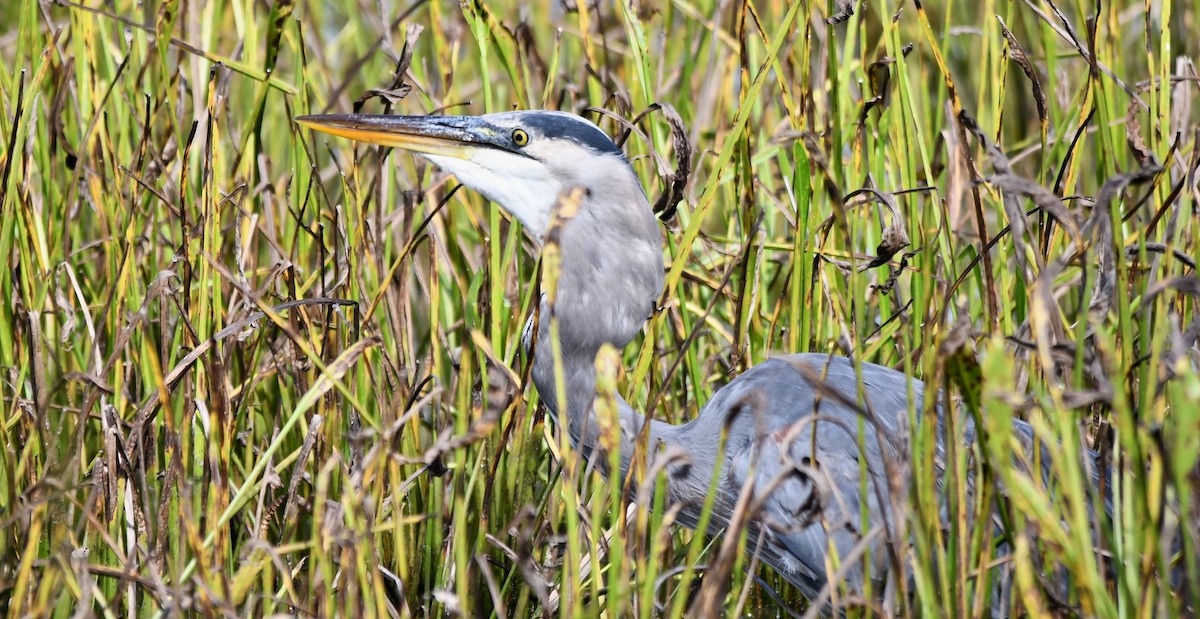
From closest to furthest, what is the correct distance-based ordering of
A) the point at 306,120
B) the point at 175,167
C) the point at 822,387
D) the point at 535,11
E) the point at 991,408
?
the point at 991,408 → the point at 822,387 → the point at 306,120 → the point at 175,167 → the point at 535,11

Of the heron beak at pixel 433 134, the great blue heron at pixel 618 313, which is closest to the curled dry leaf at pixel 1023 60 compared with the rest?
the great blue heron at pixel 618 313

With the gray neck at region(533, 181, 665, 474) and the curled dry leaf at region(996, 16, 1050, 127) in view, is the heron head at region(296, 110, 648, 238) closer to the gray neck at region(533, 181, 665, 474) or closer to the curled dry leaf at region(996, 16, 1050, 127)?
the gray neck at region(533, 181, 665, 474)

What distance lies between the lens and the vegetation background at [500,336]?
136 centimetres

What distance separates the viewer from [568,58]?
398 cm

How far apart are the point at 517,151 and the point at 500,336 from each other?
0.99 feet

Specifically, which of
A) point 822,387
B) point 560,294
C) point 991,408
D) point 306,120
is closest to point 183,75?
point 306,120

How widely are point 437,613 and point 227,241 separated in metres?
0.88

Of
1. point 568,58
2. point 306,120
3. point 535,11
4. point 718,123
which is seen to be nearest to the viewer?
point 306,120

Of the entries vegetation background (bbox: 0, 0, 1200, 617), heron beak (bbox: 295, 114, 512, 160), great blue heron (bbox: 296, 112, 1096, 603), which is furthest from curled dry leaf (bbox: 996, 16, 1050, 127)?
heron beak (bbox: 295, 114, 512, 160)

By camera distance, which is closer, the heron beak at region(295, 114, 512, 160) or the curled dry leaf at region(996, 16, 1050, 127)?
the curled dry leaf at region(996, 16, 1050, 127)

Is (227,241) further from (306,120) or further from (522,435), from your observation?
(522,435)

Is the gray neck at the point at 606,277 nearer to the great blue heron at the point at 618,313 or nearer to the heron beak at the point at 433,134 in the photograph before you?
the great blue heron at the point at 618,313

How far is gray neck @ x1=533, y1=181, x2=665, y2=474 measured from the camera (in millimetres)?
1896

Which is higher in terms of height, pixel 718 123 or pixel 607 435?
pixel 718 123
